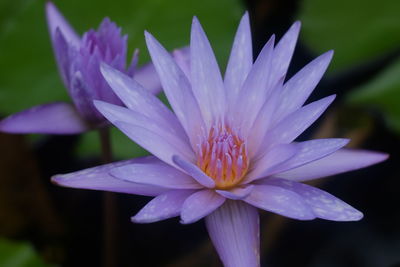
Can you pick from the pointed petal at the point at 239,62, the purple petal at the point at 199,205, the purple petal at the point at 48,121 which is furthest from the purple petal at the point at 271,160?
the purple petal at the point at 48,121

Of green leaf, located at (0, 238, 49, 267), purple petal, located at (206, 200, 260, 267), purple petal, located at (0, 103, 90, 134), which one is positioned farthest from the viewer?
green leaf, located at (0, 238, 49, 267)

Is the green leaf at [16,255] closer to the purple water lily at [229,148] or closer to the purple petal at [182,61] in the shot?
the purple water lily at [229,148]

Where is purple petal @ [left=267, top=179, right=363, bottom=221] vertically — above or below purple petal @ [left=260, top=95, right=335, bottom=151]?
below

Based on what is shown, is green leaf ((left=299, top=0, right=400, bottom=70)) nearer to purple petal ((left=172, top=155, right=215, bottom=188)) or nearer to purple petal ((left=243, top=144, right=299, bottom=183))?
purple petal ((left=243, top=144, right=299, bottom=183))

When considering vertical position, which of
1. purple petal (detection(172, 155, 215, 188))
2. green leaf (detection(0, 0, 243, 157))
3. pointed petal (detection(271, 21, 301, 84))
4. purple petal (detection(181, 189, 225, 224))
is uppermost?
green leaf (detection(0, 0, 243, 157))

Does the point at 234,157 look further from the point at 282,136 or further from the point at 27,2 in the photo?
the point at 27,2

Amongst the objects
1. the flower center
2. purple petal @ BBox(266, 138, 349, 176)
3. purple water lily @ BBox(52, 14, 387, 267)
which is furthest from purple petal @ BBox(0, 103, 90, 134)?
purple petal @ BBox(266, 138, 349, 176)
